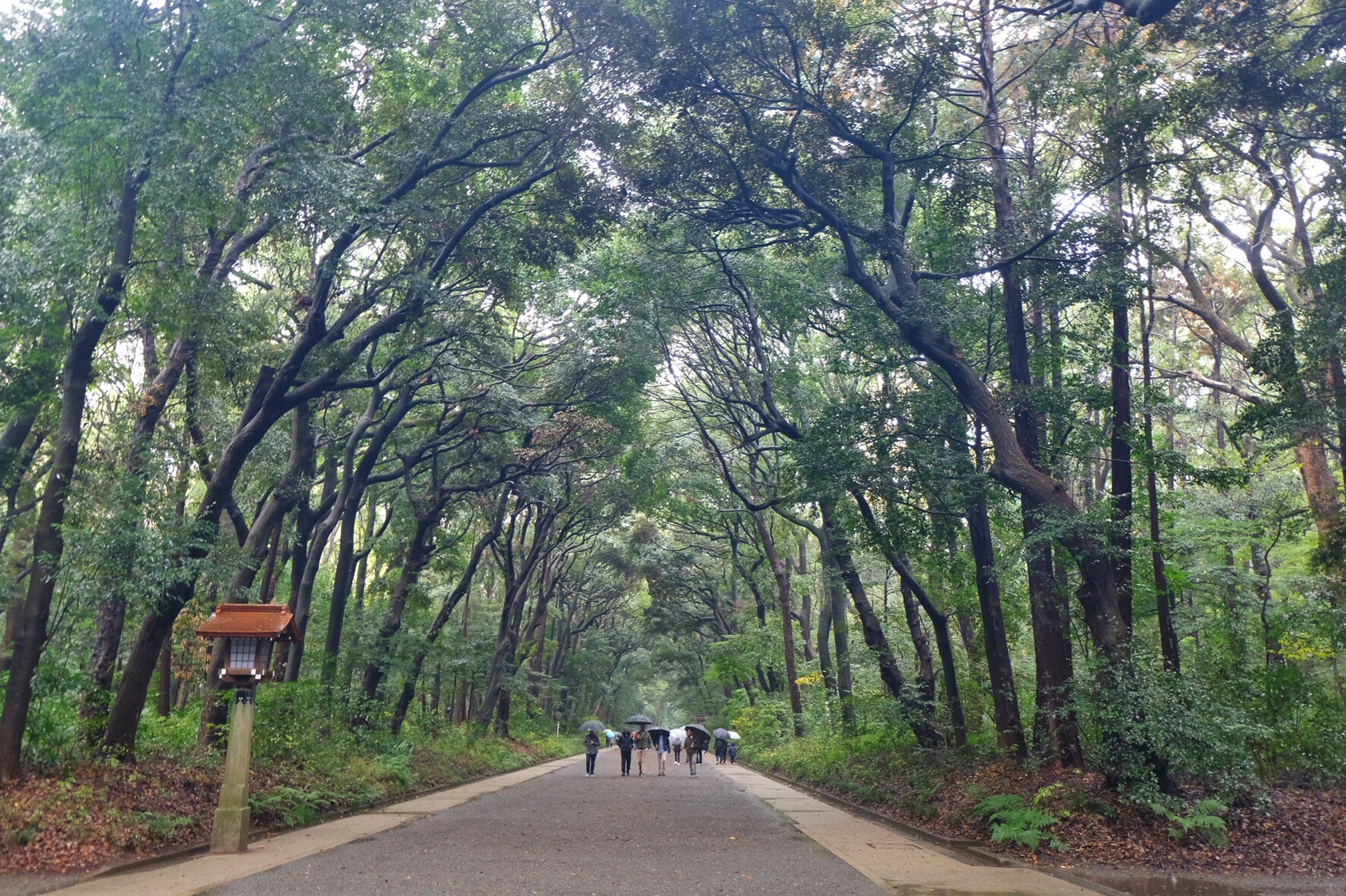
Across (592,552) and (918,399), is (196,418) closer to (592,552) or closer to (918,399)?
(918,399)

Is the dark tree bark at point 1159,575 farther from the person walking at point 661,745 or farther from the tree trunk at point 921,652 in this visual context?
the person walking at point 661,745

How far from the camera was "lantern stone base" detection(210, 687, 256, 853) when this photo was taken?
8711mm

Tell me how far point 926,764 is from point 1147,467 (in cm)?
657

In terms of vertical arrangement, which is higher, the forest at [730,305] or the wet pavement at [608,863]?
the forest at [730,305]

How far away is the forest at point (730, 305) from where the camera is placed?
9391mm

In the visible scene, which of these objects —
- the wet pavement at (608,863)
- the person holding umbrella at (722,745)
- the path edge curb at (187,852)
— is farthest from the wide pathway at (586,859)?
the person holding umbrella at (722,745)

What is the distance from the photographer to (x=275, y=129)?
33.0 feet

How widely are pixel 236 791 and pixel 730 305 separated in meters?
11.5

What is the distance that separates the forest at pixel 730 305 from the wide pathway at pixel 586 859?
2.13m

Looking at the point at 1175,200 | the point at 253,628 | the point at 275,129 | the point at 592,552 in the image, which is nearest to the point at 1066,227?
the point at 1175,200

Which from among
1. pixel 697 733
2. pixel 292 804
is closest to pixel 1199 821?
pixel 292 804

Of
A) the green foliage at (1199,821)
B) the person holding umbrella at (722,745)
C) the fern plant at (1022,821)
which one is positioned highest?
the green foliage at (1199,821)

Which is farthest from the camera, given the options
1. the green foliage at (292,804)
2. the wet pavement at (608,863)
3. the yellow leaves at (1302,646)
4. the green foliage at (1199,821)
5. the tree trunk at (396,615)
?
the tree trunk at (396,615)

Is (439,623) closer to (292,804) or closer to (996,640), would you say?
(292,804)
